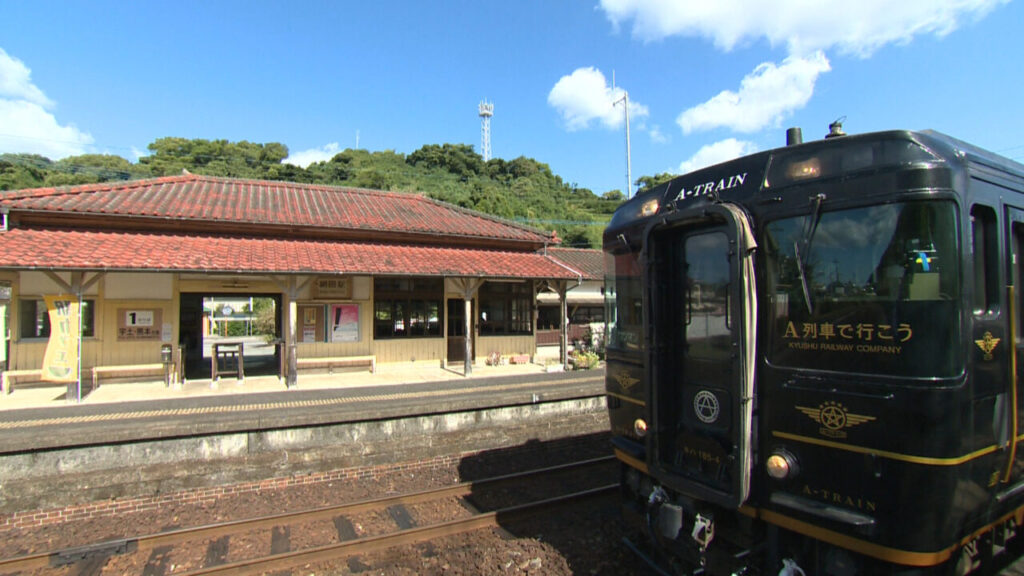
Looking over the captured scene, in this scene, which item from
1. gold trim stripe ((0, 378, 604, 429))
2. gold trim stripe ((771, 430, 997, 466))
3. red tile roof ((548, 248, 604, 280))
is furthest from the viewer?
red tile roof ((548, 248, 604, 280))

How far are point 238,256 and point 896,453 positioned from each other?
13009 mm

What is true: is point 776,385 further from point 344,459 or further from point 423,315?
point 423,315

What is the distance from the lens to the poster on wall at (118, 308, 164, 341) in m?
12.5

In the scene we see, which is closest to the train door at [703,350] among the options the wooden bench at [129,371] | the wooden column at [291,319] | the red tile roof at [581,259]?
the wooden column at [291,319]

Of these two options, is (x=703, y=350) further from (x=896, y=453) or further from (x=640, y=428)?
(x=896, y=453)

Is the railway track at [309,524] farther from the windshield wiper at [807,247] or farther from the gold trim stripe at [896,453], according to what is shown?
the windshield wiper at [807,247]

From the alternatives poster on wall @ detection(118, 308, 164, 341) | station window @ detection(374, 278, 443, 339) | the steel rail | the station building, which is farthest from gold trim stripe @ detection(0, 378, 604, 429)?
the steel rail

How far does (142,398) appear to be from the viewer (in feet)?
35.1

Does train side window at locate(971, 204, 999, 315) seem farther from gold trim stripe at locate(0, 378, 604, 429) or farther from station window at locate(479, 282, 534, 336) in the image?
station window at locate(479, 282, 534, 336)

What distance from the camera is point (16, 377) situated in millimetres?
11570

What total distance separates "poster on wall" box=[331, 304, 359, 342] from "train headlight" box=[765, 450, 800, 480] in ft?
43.0

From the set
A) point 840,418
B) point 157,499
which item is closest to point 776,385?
point 840,418

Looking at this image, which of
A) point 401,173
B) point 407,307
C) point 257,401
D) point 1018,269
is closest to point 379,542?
point 1018,269

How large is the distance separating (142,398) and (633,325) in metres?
11.2
